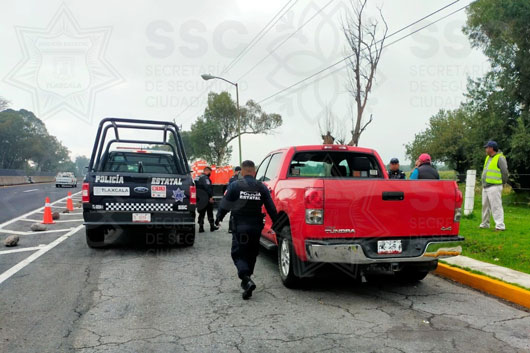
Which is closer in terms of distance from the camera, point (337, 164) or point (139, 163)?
point (337, 164)

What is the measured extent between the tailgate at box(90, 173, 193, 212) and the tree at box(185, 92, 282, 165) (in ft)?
133

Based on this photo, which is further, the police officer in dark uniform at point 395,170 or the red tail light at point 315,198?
the police officer in dark uniform at point 395,170

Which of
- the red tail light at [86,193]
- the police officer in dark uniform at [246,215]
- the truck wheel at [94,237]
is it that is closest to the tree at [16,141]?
the truck wheel at [94,237]

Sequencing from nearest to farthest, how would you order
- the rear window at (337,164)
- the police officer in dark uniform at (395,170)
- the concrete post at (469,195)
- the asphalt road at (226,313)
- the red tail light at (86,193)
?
the asphalt road at (226,313)
the rear window at (337,164)
the red tail light at (86,193)
the police officer in dark uniform at (395,170)
the concrete post at (469,195)

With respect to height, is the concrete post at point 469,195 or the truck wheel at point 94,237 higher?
the concrete post at point 469,195

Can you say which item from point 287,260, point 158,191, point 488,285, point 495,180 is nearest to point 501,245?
point 495,180

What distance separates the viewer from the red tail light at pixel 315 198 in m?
4.60

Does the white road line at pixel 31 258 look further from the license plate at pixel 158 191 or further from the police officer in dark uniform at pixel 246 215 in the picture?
the police officer in dark uniform at pixel 246 215

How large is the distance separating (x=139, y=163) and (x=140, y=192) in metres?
1.50

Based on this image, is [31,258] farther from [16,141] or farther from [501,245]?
[16,141]

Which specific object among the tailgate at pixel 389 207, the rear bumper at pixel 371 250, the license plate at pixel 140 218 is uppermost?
the tailgate at pixel 389 207

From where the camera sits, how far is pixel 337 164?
22.2 feet

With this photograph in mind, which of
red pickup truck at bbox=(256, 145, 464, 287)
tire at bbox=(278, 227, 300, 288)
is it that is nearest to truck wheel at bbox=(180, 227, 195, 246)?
tire at bbox=(278, 227, 300, 288)

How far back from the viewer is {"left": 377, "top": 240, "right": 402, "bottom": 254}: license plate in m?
4.74
